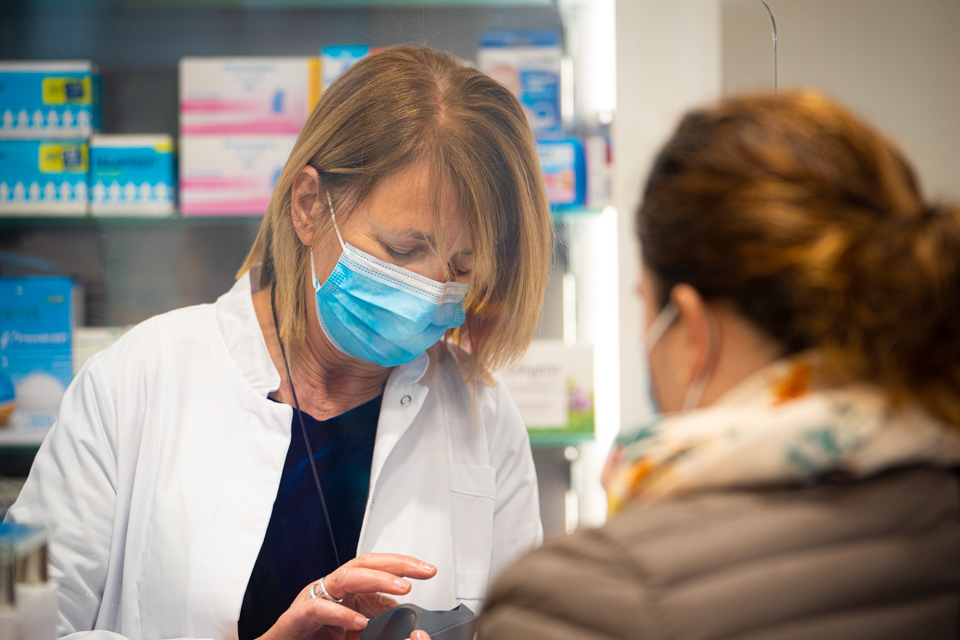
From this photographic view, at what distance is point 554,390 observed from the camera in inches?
65.3

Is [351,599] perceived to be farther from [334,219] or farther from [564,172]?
[564,172]

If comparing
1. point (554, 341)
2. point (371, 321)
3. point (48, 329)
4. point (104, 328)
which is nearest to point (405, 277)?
point (371, 321)

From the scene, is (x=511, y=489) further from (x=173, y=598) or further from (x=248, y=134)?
(x=248, y=134)

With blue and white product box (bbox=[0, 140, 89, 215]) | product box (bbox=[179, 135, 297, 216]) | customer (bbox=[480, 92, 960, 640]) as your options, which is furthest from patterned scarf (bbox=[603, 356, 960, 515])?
blue and white product box (bbox=[0, 140, 89, 215])

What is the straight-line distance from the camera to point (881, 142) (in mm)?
822

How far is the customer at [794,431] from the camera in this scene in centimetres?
69

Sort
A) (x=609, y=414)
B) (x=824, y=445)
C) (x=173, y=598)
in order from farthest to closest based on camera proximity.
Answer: (x=609, y=414), (x=173, y=598), (x=824, y=445)

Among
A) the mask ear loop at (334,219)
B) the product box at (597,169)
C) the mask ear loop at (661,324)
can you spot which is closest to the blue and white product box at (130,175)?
the mask ear loop at (334,219)

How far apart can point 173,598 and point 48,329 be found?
658 mm

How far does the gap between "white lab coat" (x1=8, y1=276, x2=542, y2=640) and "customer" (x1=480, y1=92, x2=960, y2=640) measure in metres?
0.76

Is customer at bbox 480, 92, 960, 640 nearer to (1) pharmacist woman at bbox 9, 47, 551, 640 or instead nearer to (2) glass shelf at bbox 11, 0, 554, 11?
(1) pharmacist woman at bbox 9, 47, 551, 640

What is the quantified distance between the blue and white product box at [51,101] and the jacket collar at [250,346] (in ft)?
1.65

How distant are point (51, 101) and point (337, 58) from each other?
25.6 inches

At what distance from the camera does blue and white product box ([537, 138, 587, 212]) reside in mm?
1622
